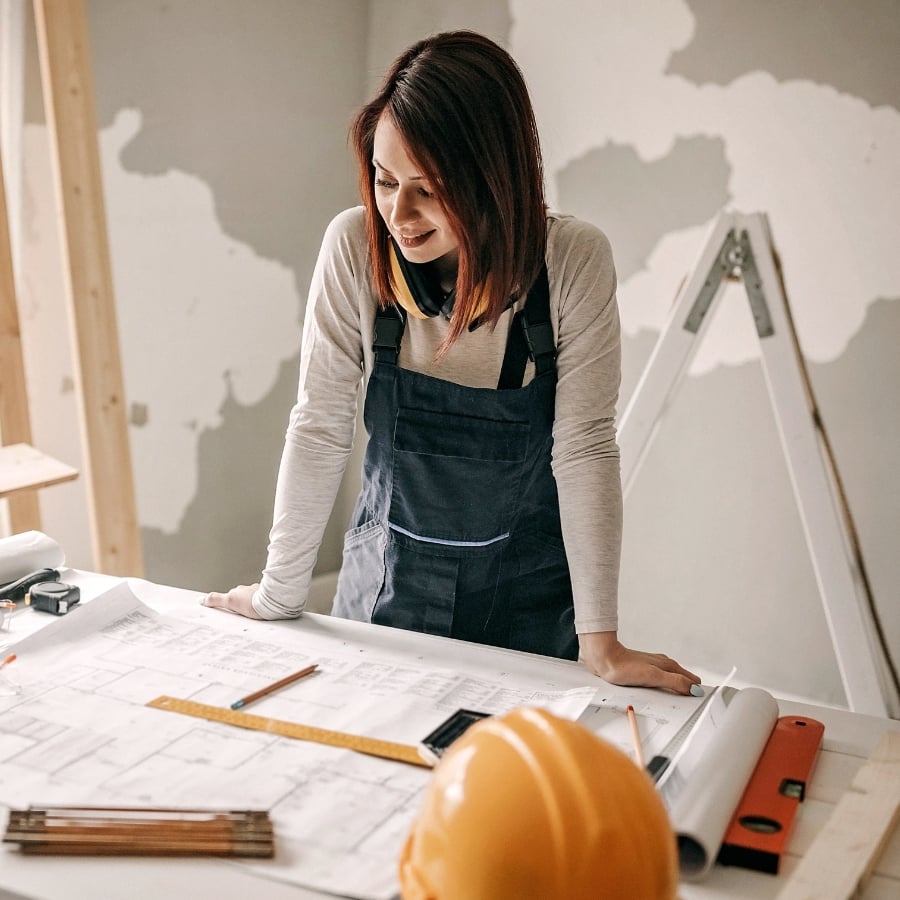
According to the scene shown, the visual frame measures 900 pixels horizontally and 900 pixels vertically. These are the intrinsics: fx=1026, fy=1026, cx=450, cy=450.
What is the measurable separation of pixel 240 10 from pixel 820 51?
1.54 meters

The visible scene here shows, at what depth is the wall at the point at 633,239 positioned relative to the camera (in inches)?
100

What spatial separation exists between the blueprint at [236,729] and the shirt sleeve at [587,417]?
0.16 metres

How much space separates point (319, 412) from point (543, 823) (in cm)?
87

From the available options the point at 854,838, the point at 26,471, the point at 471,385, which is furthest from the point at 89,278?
the point at 854,838

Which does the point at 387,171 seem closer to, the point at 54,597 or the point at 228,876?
the point at 54,597

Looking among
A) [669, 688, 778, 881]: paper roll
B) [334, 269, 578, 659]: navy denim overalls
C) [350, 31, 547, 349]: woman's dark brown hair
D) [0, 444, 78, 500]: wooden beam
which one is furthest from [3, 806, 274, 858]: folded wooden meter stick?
[0, 444, 78, 500]: wooden beam

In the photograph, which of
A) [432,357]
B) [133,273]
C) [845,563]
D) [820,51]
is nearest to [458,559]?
[432,357]

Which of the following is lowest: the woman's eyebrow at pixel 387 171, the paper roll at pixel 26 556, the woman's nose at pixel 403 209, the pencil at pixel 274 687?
the pencil at pixel 274 687

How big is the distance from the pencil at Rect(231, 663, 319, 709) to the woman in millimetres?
207

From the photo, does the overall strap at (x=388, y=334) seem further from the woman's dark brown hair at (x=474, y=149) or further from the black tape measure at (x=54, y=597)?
the black tape measure at (x=54, y=597)

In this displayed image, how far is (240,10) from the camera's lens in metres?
2.84

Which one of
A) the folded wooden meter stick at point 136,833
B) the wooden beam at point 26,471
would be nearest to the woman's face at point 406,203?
the folded wooden meter stick at point 136,833

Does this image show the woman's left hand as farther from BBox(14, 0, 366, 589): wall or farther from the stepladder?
BBox(14, 0, 366, 589): wall

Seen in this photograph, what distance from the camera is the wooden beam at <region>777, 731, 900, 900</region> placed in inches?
31.5
